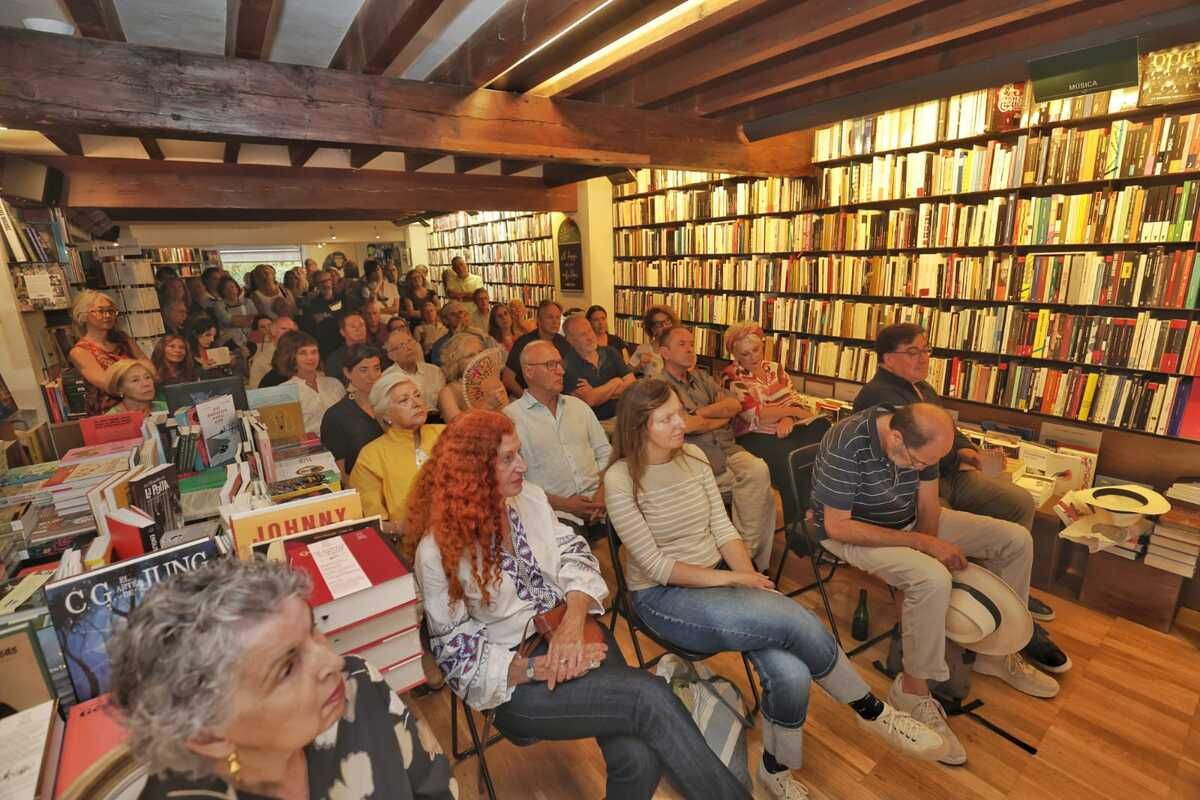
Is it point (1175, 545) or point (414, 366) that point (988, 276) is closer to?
point (1175, 545)

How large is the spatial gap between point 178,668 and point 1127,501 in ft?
11.6

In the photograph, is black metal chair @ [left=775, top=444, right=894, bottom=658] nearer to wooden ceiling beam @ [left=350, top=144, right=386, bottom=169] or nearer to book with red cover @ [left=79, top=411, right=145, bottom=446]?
book with red cover @ [left=79, top=411, right=145, bottom=446]

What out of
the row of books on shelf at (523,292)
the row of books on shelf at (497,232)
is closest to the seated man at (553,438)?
the row of books on shelf at (523,292)

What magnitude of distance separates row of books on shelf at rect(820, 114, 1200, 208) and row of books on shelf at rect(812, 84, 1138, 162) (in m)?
0.08

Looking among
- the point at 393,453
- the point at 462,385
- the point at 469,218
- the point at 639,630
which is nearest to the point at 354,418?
the point at 393,453

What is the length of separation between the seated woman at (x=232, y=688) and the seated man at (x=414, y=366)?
8.28 ft

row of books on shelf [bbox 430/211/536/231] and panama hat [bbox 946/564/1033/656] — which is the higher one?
row of books on shelf [bbox 430/211/536/231]

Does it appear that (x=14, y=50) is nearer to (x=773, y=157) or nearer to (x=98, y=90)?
(x=98, y=90)

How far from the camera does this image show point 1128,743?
6.55 feet

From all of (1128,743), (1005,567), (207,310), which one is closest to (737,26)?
(1005,567)

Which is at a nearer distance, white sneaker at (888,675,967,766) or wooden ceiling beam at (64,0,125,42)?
white sneaker at (888,675,967,766)

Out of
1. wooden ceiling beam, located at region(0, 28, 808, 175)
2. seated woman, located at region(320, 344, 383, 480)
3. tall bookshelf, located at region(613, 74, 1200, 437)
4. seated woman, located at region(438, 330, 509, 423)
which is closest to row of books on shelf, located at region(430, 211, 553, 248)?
tall bookshelf, located at region(613, 74, 1200, 437)

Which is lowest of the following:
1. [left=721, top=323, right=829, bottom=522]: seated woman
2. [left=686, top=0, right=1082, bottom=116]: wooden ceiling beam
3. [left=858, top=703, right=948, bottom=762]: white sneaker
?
[left=858, top=703, right=948, bottom=762]: white sneaker

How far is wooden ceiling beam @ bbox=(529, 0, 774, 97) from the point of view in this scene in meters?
2.35
